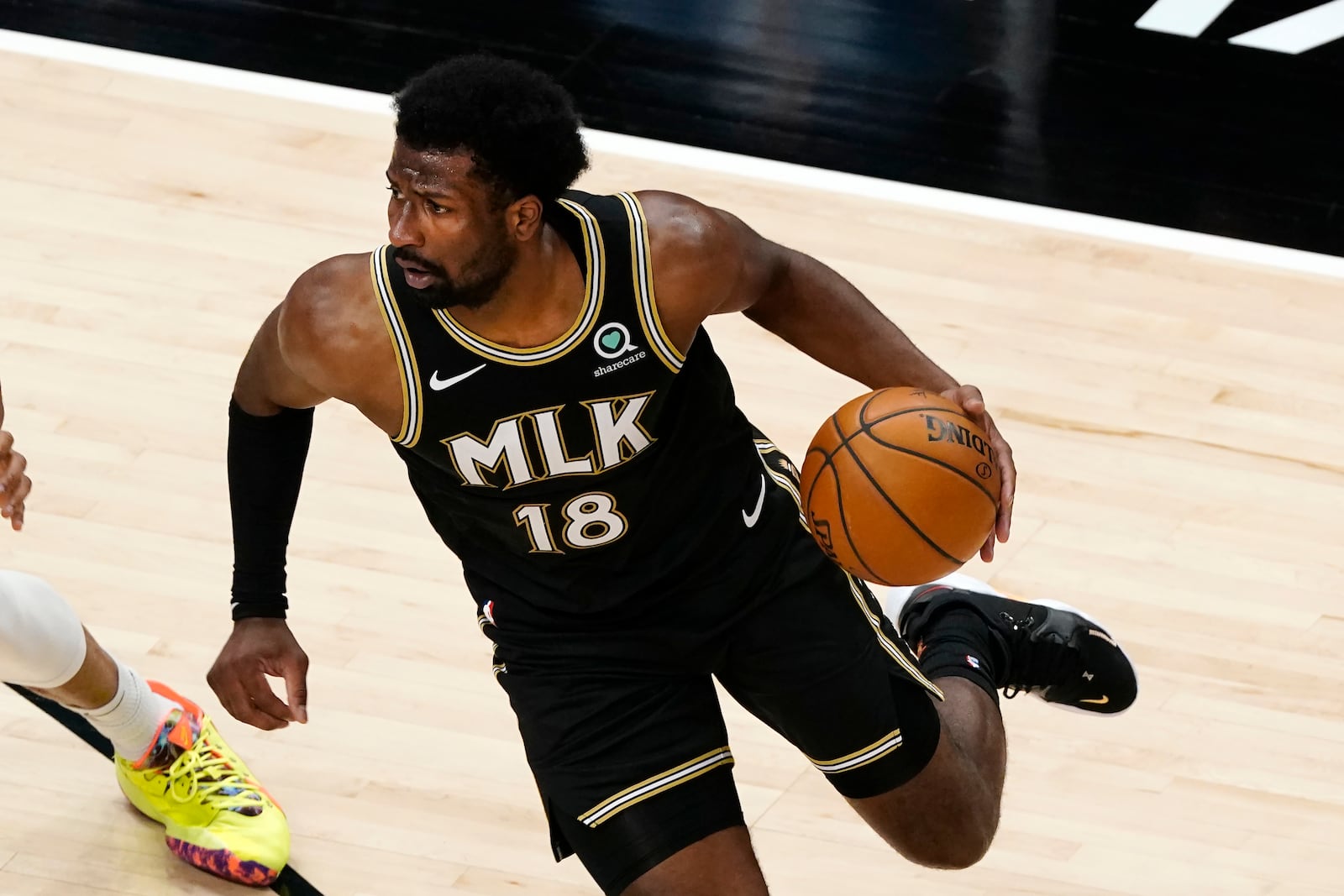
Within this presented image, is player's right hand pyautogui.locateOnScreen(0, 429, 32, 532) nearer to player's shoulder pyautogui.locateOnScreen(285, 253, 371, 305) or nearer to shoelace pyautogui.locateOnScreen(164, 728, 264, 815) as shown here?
player's shoulder pyautogui.locateOnScreen(285, 253, 371, 305)

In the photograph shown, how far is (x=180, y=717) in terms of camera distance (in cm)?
411

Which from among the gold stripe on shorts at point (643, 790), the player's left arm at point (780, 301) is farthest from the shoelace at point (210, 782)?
the player's left arm at point (780, 301)

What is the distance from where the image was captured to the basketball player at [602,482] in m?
3.01

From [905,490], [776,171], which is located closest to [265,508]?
[905,490]

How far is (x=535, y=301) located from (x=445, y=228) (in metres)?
0.23

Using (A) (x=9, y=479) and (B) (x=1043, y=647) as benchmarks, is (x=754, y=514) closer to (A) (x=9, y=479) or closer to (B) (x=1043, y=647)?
(B) (x=1043, y=647)

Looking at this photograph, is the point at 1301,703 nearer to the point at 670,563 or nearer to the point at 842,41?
the point at 670,563

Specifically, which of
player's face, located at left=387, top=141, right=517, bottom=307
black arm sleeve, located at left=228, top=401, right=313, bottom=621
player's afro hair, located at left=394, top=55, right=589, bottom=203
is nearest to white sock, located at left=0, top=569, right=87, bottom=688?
black arm sleeve, located at left=228, top=401, right=313, bottom=621

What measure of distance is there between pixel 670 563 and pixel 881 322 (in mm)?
574

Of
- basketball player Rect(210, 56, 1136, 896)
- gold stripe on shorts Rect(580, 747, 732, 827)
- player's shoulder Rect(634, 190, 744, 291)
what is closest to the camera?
basketball player Rect(210, 56, 1136, 896)

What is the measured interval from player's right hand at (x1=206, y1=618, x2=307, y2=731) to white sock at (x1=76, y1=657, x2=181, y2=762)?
65 centimetres

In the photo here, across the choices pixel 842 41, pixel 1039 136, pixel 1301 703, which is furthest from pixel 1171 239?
pixel 1301 703

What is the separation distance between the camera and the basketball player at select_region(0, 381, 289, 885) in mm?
3760

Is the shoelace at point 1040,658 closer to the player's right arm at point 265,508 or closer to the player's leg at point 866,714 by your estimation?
the player's leg at point 866,714
